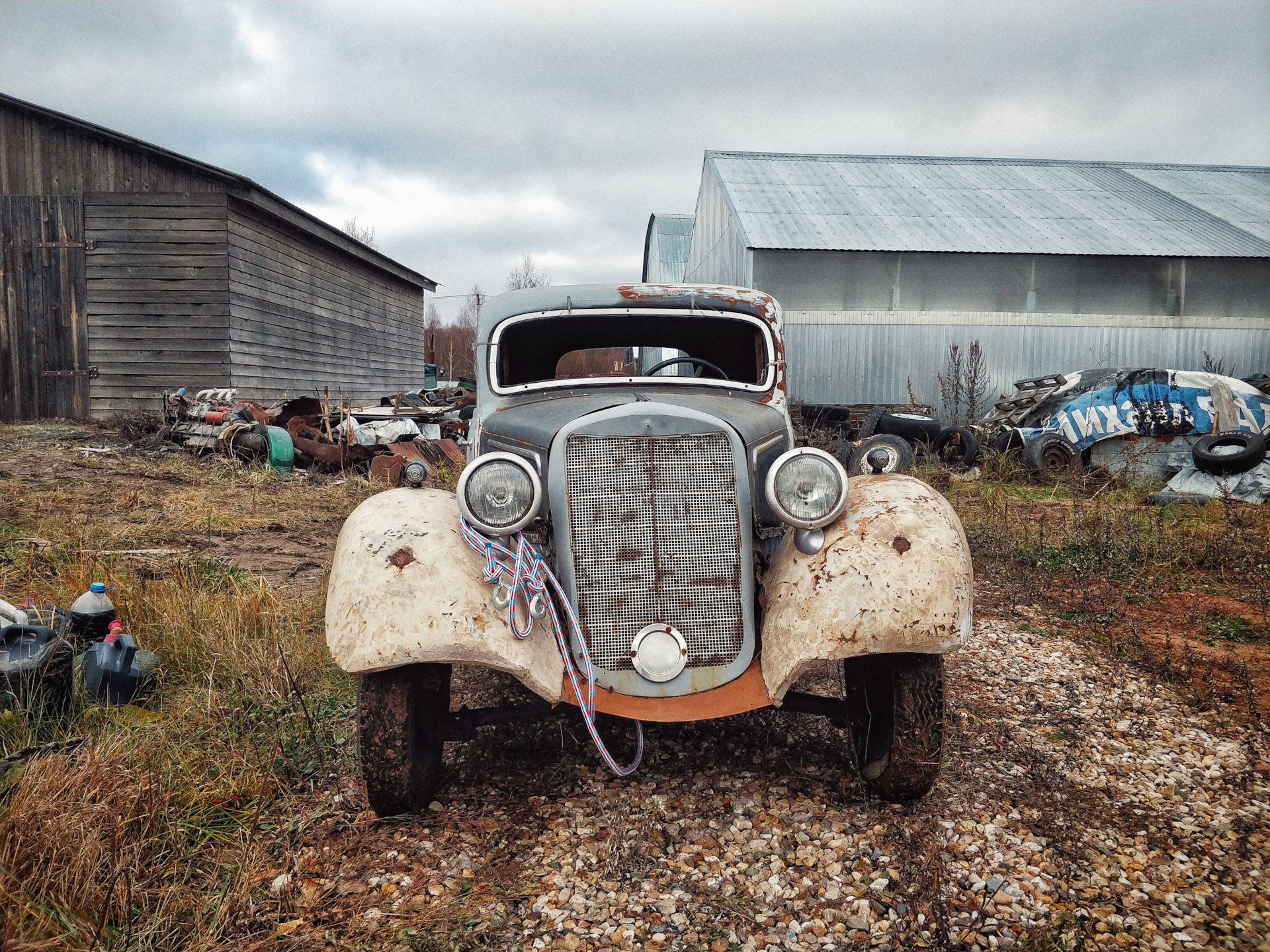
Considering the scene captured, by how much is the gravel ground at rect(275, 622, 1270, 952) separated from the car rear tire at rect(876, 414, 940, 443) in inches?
289

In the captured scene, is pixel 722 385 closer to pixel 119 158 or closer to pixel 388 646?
pixel 388 646

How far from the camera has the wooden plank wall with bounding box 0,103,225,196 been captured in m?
11.4

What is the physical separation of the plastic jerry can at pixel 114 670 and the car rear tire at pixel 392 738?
146 centimetres

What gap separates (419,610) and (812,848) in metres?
1.39

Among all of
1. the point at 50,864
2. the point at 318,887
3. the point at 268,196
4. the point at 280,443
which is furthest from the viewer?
the point at 268,196

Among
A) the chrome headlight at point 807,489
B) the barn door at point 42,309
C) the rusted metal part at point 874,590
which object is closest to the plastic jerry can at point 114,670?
the rusted metal part at point 874,590

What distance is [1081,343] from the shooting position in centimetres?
1383

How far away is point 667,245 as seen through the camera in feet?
94.8

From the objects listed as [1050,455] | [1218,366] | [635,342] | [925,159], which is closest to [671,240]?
[925,159]

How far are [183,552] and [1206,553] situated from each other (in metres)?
7.30

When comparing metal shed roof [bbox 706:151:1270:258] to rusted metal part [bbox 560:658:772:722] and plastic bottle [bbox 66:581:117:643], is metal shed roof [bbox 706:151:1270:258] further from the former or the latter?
rusted metal part [bbox 560:658:772:722]

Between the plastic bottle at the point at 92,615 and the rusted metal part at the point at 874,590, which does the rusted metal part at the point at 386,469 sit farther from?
the rusted metal part at the point at 874,590

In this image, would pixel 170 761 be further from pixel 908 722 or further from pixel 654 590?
pixel 908 722

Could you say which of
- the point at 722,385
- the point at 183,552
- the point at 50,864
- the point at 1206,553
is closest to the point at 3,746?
the point at 50,864
